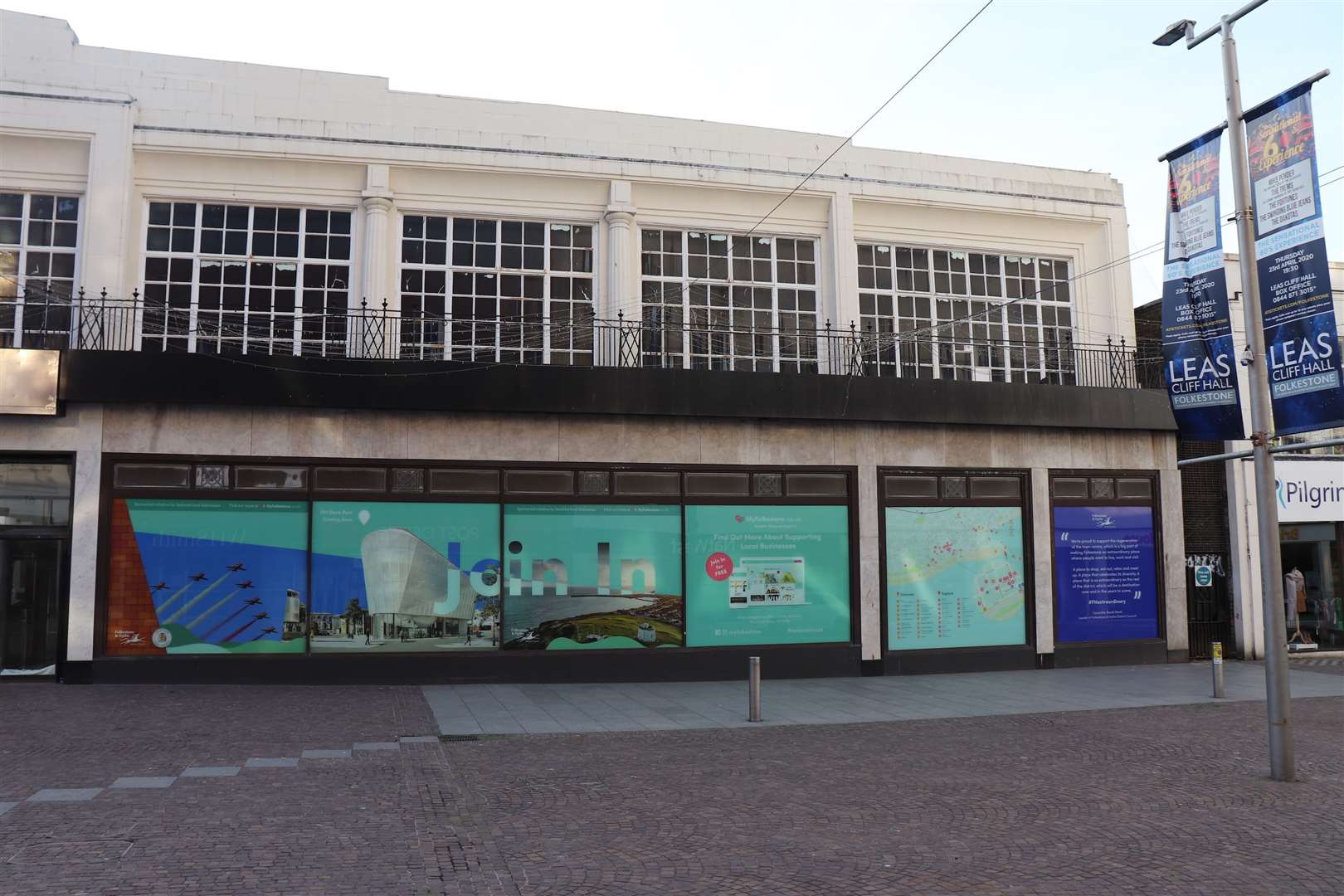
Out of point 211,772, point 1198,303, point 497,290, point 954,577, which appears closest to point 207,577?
point 497,290

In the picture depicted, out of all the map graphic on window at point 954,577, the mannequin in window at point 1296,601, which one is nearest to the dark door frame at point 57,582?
the map graphic on window at point 954,577

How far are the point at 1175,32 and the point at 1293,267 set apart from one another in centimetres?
270

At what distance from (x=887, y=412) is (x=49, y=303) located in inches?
532

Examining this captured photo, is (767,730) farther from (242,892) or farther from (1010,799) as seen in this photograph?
(242,892)

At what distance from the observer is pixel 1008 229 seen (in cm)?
2028

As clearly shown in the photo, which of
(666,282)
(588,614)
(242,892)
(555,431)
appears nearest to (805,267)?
(666,282)

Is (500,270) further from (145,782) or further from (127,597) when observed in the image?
(145,782)

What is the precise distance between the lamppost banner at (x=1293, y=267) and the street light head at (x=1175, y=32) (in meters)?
1.13

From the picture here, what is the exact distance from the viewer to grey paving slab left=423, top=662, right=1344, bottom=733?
12648mm

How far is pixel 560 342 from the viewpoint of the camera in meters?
17.8

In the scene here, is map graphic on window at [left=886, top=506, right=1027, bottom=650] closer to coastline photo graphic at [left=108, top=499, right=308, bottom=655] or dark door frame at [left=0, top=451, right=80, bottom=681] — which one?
coastline photo graphic at [left=108, top=499, right=308, bottom=655]

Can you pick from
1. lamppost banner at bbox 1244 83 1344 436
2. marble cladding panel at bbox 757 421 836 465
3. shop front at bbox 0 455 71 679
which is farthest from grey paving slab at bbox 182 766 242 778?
lamppost banner at bbox 1244 83 1344 436

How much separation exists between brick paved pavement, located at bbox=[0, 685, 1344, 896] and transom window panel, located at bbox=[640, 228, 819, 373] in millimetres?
7969

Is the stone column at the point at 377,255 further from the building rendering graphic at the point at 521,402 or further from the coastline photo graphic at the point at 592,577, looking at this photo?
the coastline photo graphic at the point at 592,577
